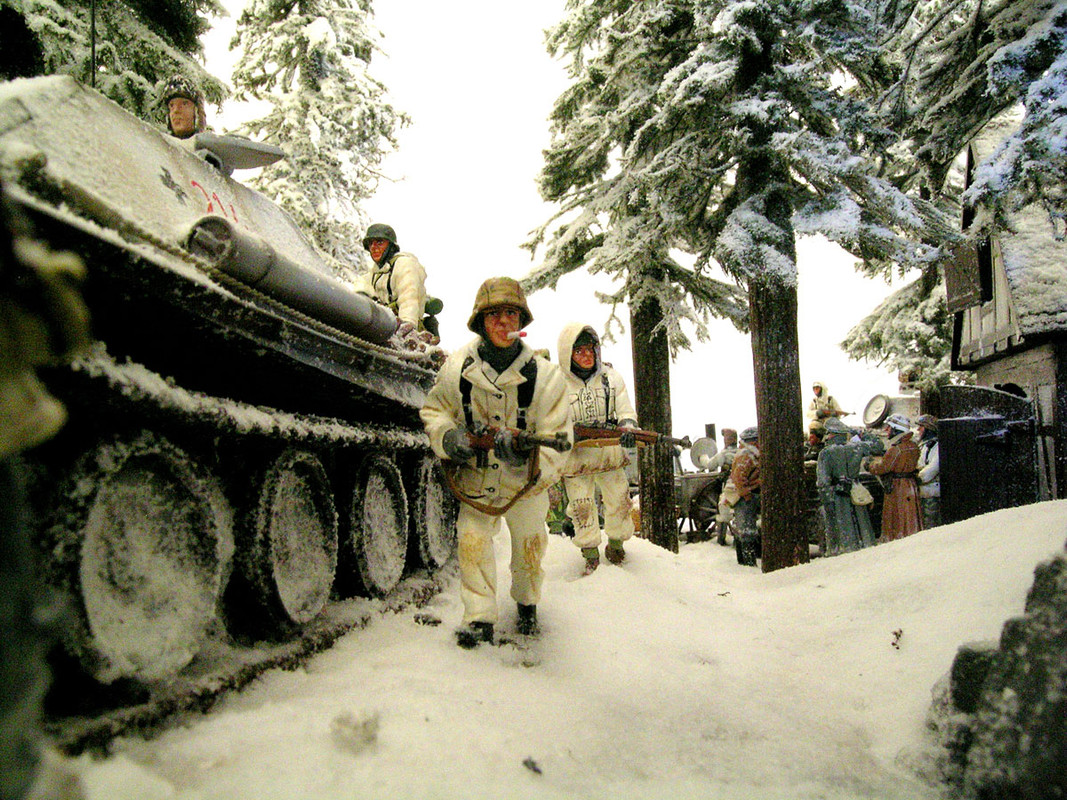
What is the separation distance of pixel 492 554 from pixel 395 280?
117 inches

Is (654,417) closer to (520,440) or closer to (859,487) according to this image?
(859,487)

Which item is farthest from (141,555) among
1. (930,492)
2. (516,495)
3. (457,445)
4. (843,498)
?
(930,492)

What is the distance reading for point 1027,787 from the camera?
1802mm

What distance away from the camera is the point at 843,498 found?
9.84m

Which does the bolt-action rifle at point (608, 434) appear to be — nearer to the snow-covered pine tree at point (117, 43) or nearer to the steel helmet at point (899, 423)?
the snow-covered pine tree at point (117, 43)

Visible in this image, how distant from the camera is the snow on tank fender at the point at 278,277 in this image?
312cm

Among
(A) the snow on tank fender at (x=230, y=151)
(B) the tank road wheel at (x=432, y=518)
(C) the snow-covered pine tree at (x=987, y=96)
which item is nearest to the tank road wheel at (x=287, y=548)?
(B) the tank road wheel at (x=432, y=518)

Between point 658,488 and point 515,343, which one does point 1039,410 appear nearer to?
point 658,488

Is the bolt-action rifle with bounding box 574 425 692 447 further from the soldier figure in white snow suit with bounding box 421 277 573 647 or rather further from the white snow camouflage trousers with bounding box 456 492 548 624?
the soldier figure in white snow suit with bounding box 421 277 573 647

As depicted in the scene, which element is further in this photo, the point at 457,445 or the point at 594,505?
the point at 594,505

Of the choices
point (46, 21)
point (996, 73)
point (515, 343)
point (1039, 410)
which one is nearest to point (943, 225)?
point (996, 73)

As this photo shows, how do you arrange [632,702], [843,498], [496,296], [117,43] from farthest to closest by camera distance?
1. [843,498]
2. [117,43]
3. [496,296]
4. [632,702]

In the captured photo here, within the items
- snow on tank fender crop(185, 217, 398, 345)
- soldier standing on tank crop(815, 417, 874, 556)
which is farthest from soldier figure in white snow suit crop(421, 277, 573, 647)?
soldier standing on tank crop(815, 417, 874, 556)

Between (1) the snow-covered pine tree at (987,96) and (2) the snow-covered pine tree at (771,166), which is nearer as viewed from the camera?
(1) the snow-covered pine tree at (987,96)
